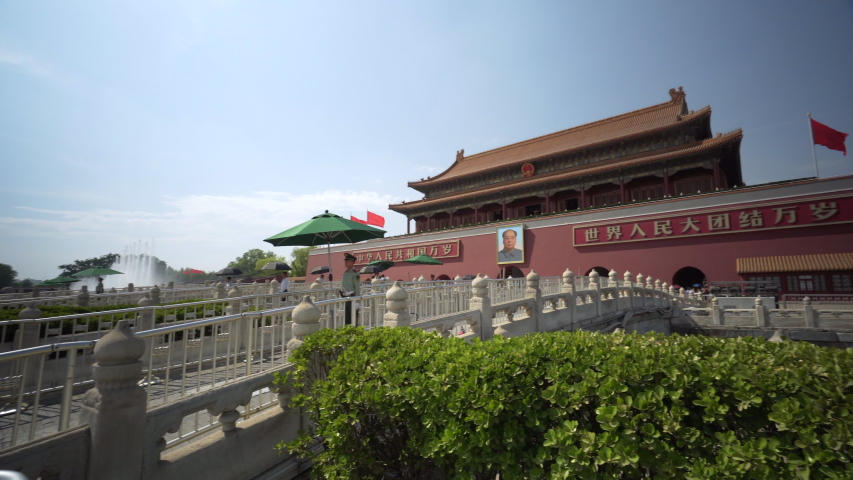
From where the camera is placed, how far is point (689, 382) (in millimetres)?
2094

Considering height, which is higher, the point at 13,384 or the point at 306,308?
the point at 306,308

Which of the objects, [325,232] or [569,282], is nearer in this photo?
[325,232]

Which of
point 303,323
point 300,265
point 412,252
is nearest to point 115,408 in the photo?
point 303,323

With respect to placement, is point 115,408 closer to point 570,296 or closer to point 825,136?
point 570,296

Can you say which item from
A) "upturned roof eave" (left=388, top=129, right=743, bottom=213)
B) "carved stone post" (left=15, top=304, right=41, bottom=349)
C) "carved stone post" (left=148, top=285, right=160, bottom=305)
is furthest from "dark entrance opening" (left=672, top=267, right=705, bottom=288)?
"carved stone post" (left=15, top=304, right=41, bottom=349)

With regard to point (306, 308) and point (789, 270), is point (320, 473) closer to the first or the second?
point (306, 308)

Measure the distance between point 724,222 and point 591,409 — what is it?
1870 cm

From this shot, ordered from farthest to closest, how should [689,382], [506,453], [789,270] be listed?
[789,270]
[506,453]
[689,382]

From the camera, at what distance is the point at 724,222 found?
16375mm

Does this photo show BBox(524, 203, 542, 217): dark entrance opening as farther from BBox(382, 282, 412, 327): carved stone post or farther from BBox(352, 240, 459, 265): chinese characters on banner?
BBox(382, 282, 412, 327): carved stone post

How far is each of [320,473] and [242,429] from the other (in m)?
0.83

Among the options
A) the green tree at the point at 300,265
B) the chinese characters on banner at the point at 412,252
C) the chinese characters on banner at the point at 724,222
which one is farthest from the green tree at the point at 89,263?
the chinese characters on banner at the point at 724,222

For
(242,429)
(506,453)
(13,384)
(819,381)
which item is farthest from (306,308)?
(13,384)

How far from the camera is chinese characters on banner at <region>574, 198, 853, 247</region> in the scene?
14.4 m
